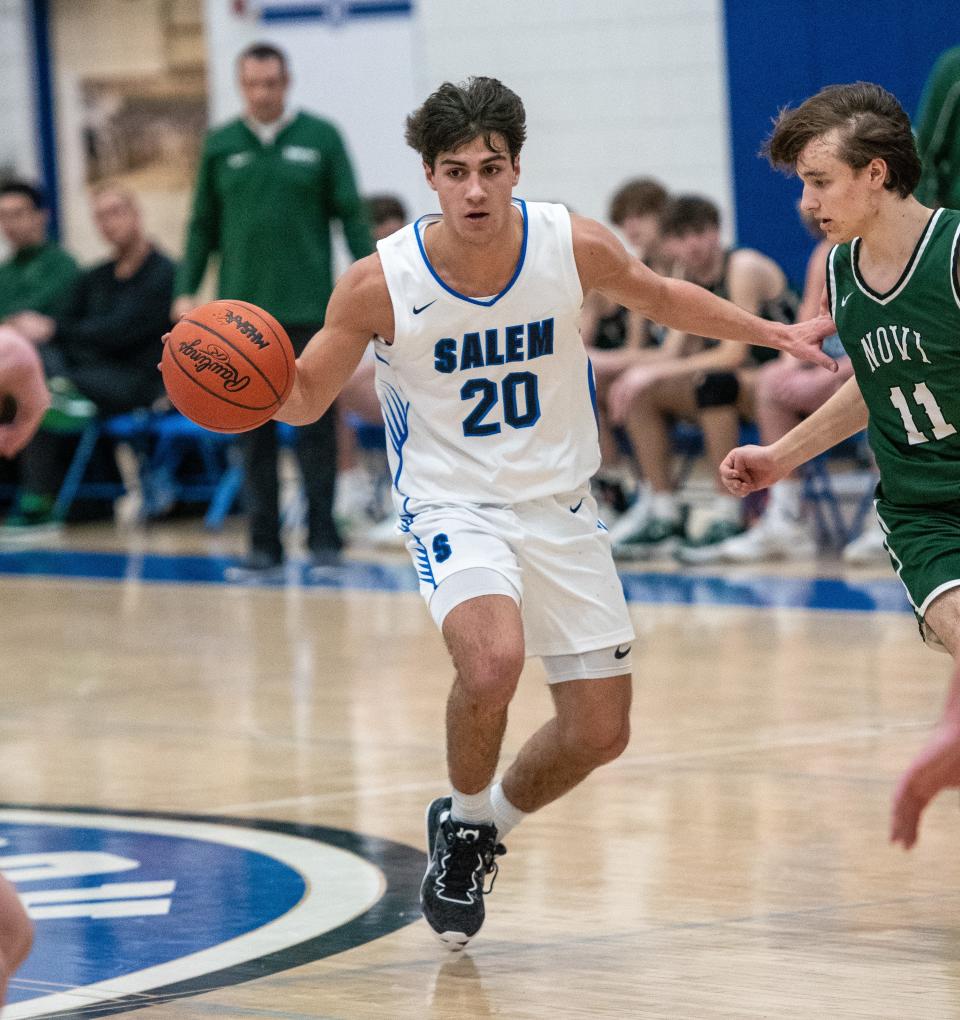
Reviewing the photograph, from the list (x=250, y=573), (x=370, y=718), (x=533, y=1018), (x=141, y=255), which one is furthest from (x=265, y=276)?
(x=533, y=1018)

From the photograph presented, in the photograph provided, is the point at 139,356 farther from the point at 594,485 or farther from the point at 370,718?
the point at 370,718

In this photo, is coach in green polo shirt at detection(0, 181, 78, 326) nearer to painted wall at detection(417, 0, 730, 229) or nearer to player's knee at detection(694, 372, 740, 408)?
painted wall at detection(417, 0, 730, 229)

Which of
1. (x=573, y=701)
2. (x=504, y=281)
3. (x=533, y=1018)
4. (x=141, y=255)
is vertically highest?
A: (x=141, y=255)

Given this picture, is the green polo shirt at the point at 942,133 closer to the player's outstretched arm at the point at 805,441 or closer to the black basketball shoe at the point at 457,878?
the player's outstretched arm at the point at 805,441

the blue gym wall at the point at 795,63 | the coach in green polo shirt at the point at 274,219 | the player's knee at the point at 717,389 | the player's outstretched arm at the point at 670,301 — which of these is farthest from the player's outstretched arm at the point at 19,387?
the blue gym wall at the point at 795,63

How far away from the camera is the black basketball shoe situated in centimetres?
400

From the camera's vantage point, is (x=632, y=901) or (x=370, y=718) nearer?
(x=632, y=901)

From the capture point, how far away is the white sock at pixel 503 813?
430cm

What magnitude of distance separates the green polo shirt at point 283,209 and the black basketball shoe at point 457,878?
5.51 meters

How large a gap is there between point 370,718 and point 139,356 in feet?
17.9

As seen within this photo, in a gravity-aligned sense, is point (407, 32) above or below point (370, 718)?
above

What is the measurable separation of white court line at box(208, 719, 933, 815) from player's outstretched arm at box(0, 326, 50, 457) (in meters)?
1.43

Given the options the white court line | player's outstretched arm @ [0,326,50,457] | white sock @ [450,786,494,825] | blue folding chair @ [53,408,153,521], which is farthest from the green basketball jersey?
blue folding chair @ [53,408,153,521]

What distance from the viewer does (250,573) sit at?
31.9ft
